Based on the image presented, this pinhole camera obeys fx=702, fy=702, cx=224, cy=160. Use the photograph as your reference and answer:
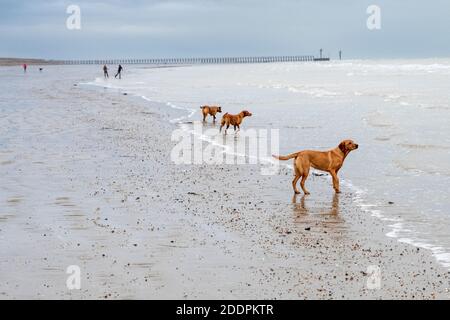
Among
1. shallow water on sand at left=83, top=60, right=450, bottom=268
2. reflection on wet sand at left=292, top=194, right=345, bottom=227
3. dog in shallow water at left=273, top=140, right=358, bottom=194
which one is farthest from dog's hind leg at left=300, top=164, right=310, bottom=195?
shallow water on sand at left=83, top=60, right=450, bottom=268

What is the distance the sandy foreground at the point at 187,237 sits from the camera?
6.02m

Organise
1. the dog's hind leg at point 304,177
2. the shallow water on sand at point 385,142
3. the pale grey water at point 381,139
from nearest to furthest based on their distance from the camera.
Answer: the shallow water on sand at point 385,142
the pale grey water at point 381,139
the dog's hind leg at point 304,177

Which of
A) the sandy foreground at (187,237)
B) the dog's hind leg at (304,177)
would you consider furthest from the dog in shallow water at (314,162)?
the sandy foreground at (187,237)

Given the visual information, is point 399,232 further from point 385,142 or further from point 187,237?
point 385,142

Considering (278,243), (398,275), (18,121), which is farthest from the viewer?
(18,121)

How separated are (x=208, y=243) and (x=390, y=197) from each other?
3.47 metres

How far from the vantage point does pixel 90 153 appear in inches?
567

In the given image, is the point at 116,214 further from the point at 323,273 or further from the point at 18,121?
the point at 18,121

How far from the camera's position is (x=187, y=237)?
303 inches

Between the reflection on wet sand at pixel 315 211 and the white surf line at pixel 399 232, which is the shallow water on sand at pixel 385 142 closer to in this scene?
the white surf line at pixel 399 232

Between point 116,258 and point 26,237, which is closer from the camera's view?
point 116,258

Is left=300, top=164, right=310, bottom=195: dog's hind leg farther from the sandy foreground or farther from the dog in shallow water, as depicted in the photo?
the sandy foreground

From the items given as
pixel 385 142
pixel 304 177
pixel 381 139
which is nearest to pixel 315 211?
pixel 304 177
